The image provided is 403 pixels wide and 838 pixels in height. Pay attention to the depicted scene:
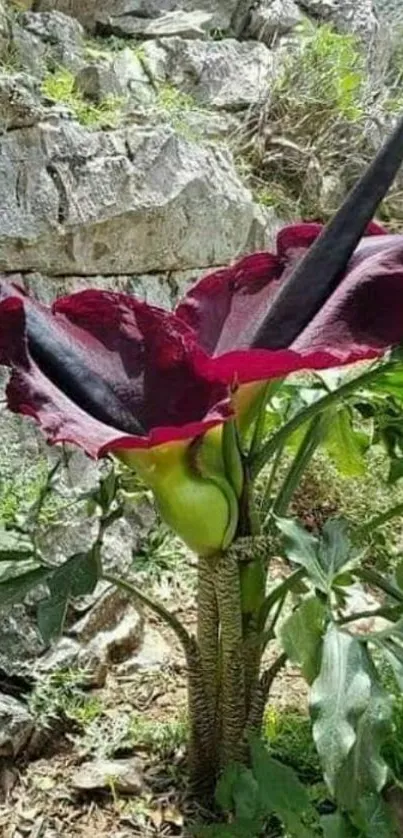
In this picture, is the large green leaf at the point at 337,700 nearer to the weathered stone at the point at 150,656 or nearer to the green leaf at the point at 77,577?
the green leaf at the point at 77,577

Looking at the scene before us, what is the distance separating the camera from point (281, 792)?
760mm

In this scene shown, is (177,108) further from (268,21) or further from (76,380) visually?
(76,380)

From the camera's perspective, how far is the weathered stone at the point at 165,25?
2.05m

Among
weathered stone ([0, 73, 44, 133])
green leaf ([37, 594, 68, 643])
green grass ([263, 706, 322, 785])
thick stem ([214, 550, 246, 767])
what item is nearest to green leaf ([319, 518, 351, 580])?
thick stem ([214, 550, 246, 767])

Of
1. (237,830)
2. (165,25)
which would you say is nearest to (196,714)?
(237,830)

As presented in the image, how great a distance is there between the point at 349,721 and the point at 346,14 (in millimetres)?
2038

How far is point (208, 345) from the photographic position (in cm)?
83

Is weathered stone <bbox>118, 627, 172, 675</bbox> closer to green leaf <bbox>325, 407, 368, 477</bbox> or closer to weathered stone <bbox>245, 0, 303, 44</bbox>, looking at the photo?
green leaf <bbox>325, 407, 368, 477</bbox>

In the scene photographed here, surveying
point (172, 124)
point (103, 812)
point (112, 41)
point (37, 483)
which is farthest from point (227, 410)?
point (112, 41)

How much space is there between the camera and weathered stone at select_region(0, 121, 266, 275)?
143 centimetres

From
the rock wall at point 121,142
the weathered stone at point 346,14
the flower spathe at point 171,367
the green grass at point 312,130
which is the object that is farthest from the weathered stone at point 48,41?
the flower spathe at point 171,367

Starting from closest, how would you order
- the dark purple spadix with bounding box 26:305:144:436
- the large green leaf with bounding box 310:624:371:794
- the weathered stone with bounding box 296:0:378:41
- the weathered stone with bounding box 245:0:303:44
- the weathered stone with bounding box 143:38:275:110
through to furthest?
the large green leaf with bounding box 310:624:371:794 → the dark purple spadix with bounding box 26:305:144:436 → the weathered stone with bounding box 143:38:275:110 → the weathered stone with bounding box 245:0:303:44 → the weathered stone with bounding box 296:0:378:41

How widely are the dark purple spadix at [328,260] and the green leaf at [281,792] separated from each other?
0.32 metres

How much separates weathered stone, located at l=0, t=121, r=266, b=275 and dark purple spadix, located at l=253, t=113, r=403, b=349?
2.41 ft
